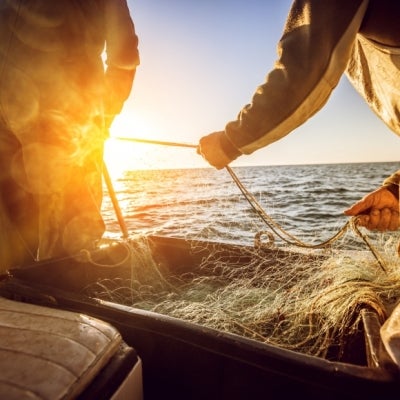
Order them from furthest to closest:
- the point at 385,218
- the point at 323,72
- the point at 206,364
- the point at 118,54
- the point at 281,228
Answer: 1. the point at 118,54
2. the point at 281,228
3. the point at 385,218
4. the point at 323,72
5. the point at 206,364

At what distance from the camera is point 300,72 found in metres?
1.55

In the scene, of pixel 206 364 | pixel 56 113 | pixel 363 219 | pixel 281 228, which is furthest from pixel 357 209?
pixel 56 113

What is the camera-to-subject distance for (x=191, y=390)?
4.55 feet

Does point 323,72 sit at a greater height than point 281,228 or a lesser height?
greater

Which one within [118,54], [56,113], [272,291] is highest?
[118,54]

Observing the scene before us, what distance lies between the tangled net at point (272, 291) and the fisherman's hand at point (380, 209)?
344mm

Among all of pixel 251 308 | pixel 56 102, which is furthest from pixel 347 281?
pixel 56 102

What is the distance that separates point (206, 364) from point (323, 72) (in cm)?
150

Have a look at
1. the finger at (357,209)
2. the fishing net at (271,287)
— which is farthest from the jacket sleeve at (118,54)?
the finger at (357,209)

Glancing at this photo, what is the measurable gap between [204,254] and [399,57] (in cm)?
236

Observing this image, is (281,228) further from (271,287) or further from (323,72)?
(323,72)

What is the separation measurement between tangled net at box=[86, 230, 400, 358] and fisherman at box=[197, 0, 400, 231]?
54 centimetres

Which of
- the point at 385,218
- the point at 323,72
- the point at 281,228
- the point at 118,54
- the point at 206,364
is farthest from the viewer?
the point at 118,54

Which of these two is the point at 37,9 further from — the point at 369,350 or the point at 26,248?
the point at 369,350
